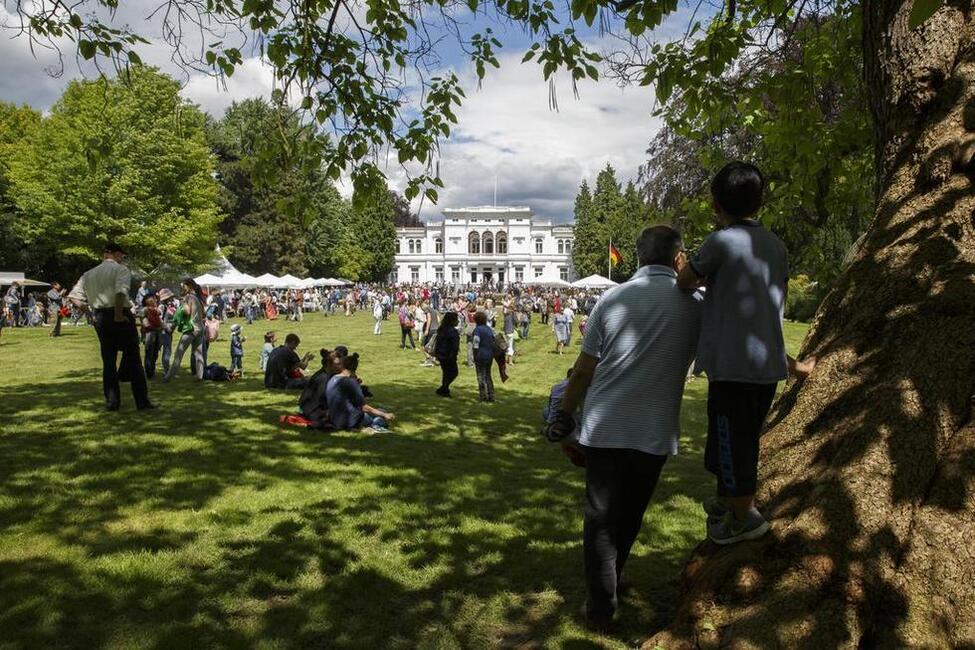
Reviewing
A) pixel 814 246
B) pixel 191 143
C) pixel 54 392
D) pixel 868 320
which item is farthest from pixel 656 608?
pixel 191 143

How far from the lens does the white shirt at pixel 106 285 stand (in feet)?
26.5

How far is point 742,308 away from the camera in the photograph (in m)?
2.90

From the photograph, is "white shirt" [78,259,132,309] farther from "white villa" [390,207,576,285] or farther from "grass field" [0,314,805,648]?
"white villa" [390,207,576,285]

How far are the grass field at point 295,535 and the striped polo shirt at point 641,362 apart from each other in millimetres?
1028

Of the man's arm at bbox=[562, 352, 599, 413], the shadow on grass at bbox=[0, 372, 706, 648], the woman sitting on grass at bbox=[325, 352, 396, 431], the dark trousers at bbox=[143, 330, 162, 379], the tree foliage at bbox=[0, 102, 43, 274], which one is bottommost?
the shadow on grass at bbox=[0, 372, 706, 648]

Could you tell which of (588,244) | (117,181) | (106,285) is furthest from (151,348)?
(588,244)

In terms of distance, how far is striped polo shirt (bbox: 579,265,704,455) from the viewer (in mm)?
3049

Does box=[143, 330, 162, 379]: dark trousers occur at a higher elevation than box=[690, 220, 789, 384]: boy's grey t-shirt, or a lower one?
Answer: lower

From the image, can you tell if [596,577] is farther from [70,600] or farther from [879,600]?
[70,600]

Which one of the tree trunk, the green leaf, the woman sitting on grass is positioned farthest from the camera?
the woman sitting on grass

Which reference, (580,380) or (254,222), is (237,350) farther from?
(254,222)

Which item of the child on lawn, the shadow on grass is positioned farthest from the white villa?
the shadow on grass

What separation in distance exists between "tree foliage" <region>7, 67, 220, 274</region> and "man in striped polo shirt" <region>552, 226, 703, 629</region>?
125 ft

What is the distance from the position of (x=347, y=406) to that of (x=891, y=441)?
672 centimetres
